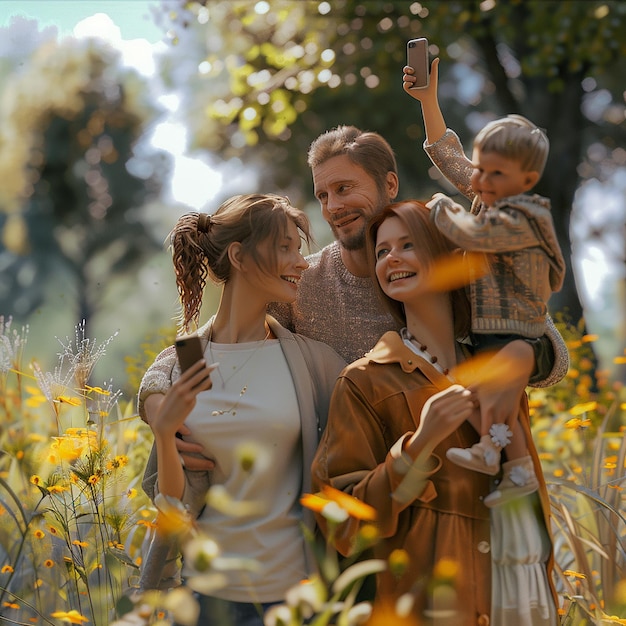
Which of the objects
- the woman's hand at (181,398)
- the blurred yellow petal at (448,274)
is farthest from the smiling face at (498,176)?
the woman's hand at (181,398)

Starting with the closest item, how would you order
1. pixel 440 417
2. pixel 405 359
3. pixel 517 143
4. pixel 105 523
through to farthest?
pixel 517 143, pixel 440 417, pixel 405 359, pixel 105 523

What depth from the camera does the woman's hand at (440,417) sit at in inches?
88.4

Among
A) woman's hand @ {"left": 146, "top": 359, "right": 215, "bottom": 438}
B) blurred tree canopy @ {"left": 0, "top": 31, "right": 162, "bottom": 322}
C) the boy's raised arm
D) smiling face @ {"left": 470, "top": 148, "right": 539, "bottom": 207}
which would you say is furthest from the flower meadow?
blurred tree canopy @ {"left": 0, "top": 31, "right": 162, "bottom": 322}


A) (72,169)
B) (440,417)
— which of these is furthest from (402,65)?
(72,169)

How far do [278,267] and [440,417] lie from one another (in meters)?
0.80

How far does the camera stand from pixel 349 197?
3.20 meters

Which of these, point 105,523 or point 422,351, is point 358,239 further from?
point 105,523

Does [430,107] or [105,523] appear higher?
[430,107]

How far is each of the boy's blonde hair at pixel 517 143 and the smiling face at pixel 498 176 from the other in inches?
0.5

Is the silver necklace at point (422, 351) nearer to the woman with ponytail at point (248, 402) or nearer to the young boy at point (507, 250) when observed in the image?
the young boy at point (507, 250)

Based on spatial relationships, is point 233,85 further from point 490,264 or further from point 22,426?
point 490,264

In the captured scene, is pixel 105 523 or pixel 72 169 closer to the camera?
pixel 105 523

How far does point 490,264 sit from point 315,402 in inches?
31.3

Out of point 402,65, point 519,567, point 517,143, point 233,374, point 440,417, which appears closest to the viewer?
point 517,143
